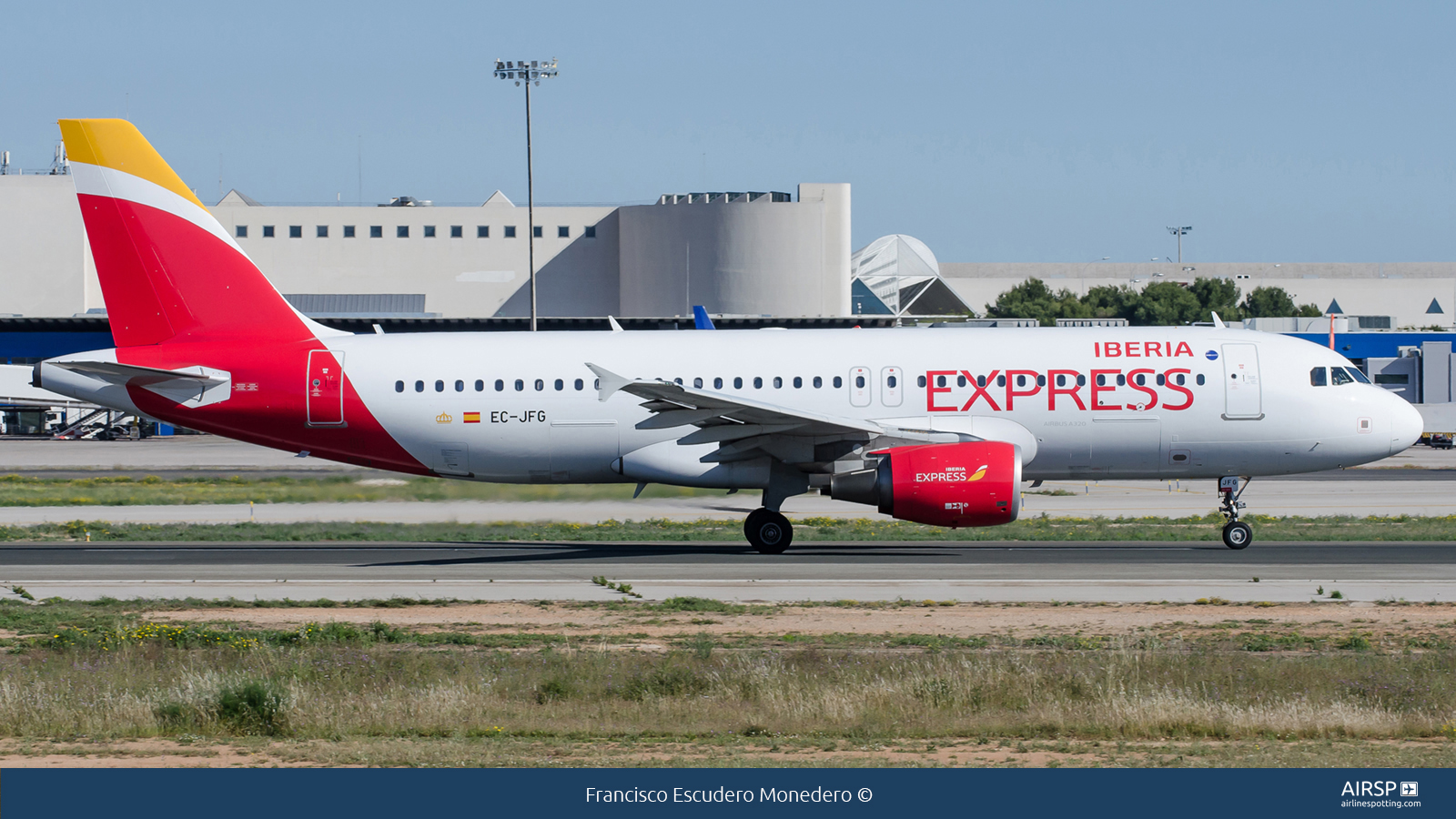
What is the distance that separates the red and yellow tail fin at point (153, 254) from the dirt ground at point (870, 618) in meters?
9.49

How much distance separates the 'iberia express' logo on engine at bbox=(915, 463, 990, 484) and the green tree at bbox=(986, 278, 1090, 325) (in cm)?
13383

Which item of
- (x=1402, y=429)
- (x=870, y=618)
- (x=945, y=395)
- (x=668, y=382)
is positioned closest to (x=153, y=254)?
(x=668, y=382)

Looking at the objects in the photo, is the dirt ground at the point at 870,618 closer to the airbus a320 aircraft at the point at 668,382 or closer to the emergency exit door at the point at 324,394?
the airbus a320 aircraft at the point at 668,382

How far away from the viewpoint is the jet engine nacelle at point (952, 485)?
2400 cm

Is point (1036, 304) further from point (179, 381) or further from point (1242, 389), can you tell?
point (179, 381)

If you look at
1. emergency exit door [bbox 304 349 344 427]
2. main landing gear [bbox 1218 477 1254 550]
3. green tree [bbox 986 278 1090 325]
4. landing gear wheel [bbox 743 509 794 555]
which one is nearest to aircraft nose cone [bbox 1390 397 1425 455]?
main landing gear [bbox 1218 477 1254 550]

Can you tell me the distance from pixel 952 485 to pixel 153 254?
1641 centimetres

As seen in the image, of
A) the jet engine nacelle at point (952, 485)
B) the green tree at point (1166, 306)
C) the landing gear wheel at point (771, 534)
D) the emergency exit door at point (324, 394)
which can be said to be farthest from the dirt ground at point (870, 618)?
the green tree at point (1166, 306)

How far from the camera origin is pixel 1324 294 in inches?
6496

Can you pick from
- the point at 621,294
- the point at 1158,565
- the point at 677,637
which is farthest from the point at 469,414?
the point at 621,294

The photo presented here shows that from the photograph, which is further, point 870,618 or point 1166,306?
point 1166,306

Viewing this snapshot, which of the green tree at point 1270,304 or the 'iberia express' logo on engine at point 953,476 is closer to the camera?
the 'iberia express' logo on engine at point 953,476

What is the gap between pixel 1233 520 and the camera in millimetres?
26719

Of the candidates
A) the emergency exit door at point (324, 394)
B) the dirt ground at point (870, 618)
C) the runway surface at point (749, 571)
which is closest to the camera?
the dirt ground at point (870, 618)
